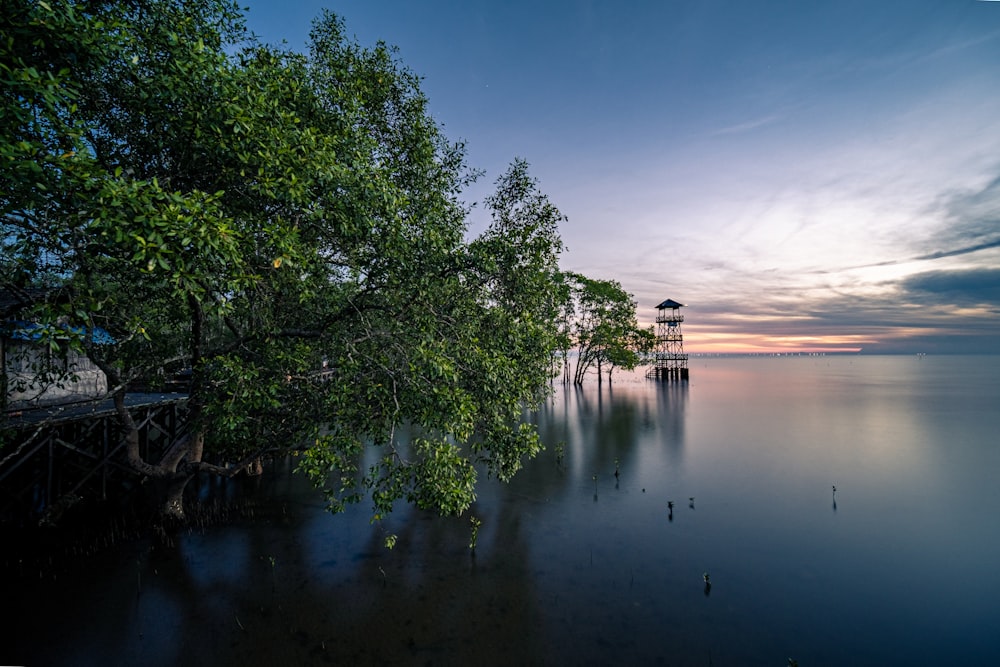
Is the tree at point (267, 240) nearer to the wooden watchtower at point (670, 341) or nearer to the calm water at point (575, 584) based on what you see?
the calm water at point (575, 584)

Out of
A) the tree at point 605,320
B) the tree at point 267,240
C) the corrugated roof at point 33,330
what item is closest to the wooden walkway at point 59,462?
the tree at point 267,240

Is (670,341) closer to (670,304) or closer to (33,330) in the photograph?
(670,304)

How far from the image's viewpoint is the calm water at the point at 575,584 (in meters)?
7.88

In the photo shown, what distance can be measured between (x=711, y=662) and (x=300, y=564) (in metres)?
9.32

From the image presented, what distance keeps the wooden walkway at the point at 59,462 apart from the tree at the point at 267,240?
3.89m

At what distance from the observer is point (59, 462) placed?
533 inches

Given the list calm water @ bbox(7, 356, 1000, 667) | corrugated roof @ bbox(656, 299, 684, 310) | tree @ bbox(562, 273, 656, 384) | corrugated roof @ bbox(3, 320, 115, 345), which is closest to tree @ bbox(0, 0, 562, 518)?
corrugated roof @ bbox(3, 320, 115, 345)

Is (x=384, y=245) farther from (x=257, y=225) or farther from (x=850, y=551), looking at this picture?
(x=850, y=551)

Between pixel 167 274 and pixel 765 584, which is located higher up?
pixel 167 274

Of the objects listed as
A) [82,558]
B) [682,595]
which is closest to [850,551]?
[682,595]

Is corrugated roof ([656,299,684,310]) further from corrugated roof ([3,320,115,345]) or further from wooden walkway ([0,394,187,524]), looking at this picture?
corrugated roof ([3,320,115,345])

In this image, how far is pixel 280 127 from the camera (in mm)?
7250

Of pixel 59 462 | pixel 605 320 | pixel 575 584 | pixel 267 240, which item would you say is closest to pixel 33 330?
pixel 267 240

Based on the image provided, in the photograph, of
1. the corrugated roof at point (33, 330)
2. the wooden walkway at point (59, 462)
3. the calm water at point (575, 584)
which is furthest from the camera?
the wooden walkway at point (59, 462)
